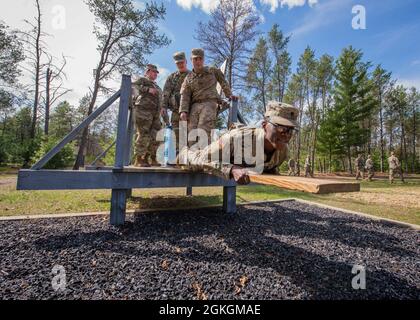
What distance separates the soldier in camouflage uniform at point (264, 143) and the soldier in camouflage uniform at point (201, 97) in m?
1.13

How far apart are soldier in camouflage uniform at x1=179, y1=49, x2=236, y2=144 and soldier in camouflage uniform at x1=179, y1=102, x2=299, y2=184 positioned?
1.13 meters

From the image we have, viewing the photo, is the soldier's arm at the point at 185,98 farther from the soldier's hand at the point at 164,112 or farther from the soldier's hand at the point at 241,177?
the soldier's hand at the point at 241,177

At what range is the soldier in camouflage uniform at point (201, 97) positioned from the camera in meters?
3.80

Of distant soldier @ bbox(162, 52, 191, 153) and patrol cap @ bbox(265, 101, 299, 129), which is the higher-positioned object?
distant soldier @ bbox(162, 52, 191, 153)

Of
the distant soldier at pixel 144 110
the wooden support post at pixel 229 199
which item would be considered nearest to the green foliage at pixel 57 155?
the distant soldier at pixel 144 110

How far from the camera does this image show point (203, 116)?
379cm

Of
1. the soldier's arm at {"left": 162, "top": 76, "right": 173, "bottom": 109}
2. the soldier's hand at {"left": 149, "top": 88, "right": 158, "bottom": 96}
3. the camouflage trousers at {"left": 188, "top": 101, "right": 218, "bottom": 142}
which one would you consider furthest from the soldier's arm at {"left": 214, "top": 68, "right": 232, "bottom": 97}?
the soldier's hand at {"left": 149, "top": 88, "right": 158, "bottom": 96}

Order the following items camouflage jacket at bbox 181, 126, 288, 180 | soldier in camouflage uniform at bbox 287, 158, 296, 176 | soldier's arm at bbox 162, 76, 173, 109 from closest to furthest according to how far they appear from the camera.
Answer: camouflage jacket at bbox 181, 126, 288, 180
soldier's arm at bbox 162, 76, 173, 109
soldier in camouflage uniform at bbox 287, 158, 296, 176

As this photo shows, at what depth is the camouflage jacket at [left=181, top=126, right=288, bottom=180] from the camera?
2.32 metres

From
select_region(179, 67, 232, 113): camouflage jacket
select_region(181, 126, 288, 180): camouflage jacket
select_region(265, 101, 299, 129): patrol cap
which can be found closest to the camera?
select_region(265, 101, 299, 129): patrol cap

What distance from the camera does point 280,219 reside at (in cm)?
464

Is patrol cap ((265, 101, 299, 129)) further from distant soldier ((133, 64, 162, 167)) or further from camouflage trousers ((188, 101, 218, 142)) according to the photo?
distant soldier ((133, 64, 162, 167))

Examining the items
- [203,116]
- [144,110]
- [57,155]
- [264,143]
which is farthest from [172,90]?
[57,155]
